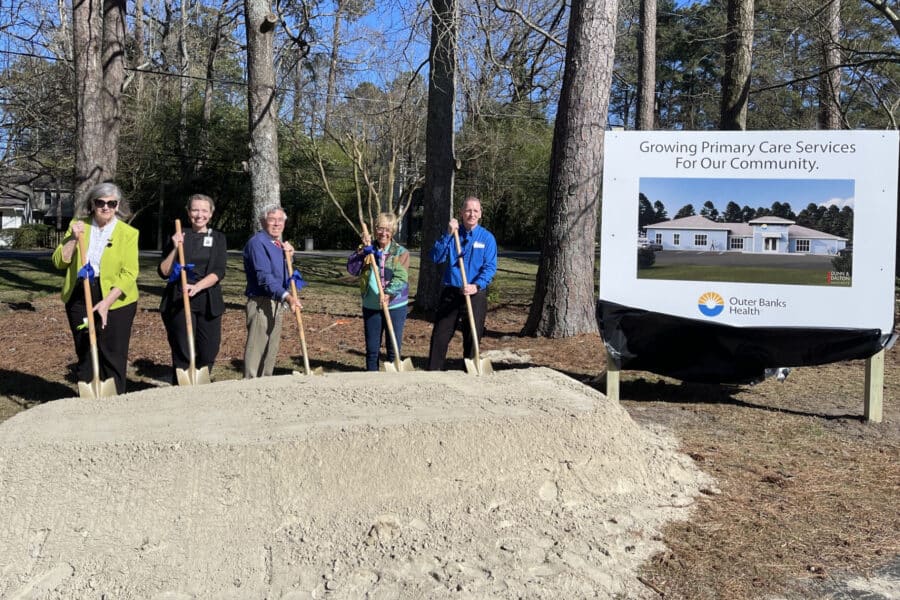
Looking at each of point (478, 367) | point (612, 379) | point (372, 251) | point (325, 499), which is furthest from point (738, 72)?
A: point (325, 499)

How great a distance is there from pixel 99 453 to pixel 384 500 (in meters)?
1.39

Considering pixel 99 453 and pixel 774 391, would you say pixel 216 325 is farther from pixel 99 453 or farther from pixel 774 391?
pixel 774 391

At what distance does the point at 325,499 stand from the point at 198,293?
282cm

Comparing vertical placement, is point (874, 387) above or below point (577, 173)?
below

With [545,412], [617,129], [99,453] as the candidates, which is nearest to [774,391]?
[617,129]

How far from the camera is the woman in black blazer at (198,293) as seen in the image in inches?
243

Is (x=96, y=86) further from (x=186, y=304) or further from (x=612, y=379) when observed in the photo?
(x=612, y=379)

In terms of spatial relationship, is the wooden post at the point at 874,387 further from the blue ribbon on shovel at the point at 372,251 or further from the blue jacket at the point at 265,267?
the blue jacket at the point at 265,267

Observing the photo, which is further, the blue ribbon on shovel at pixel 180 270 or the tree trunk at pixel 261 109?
the tree trunk at pixel 261 109

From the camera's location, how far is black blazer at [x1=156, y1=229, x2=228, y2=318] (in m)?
6.20

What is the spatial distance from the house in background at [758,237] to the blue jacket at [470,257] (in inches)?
58.3

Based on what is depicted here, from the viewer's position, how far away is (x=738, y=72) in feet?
46.2

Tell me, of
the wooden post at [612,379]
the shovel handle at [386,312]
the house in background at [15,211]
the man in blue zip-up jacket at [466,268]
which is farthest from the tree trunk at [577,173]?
the house in background at [15,211]

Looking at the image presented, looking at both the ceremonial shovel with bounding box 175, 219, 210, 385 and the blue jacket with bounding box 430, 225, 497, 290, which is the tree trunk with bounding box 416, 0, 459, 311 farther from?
the ceremonial shovel with bounding box 175, 219, 210, 385
